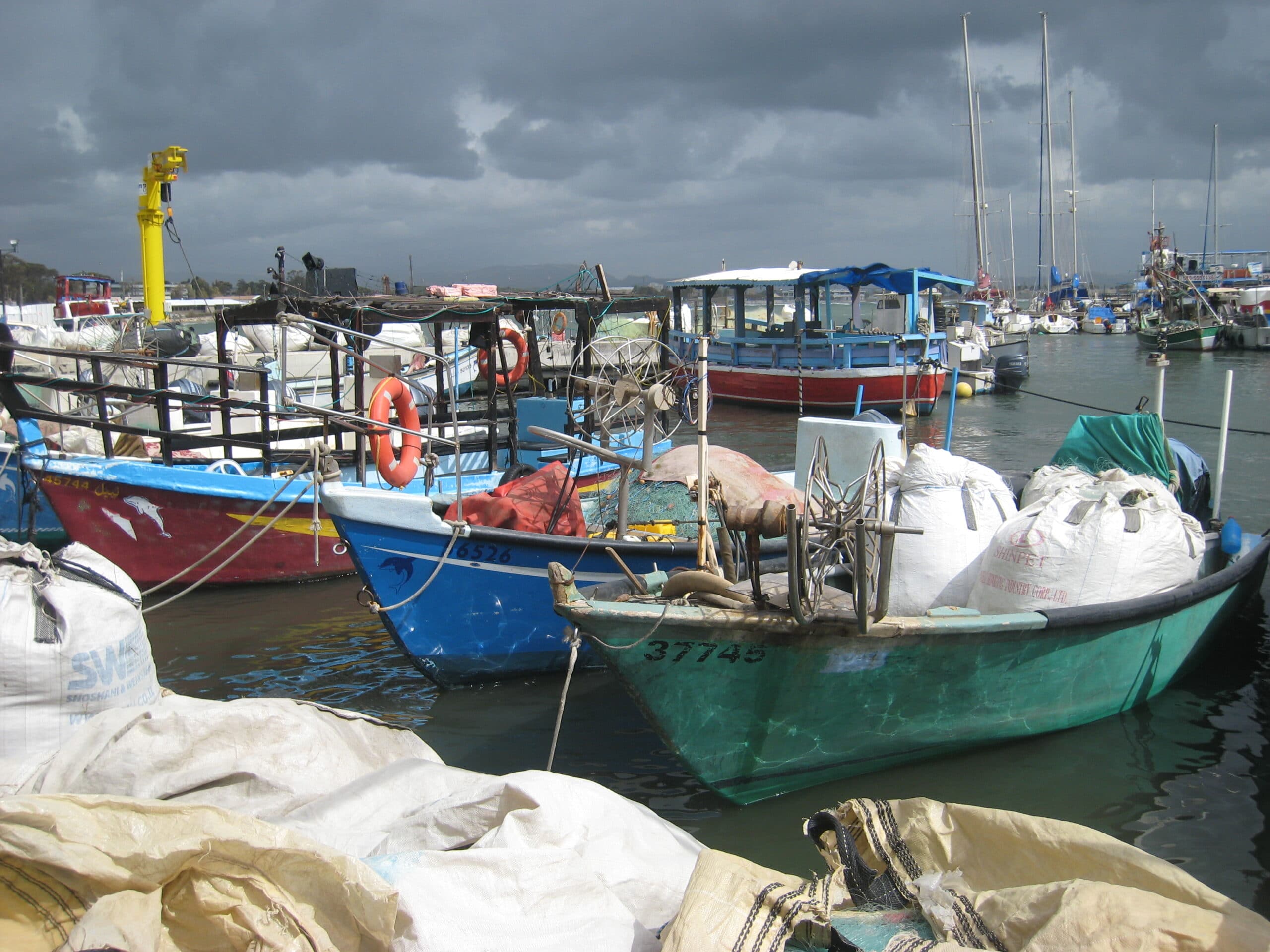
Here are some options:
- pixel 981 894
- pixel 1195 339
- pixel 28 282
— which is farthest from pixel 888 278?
pixel 28 282

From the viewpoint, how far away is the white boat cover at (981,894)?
2.37 meters

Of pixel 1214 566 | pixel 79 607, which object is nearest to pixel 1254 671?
pixel 1214 566

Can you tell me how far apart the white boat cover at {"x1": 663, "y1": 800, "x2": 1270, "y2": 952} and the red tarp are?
386cm

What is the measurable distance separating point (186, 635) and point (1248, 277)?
63.3 meters

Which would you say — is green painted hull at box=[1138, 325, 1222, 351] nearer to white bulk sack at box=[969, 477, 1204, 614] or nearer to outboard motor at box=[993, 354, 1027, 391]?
outboard motor at box=[993, 354, 1027, 391]

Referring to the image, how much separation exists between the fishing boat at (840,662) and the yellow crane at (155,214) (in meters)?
15.9

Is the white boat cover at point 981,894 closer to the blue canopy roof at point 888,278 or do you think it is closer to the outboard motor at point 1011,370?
the blue canopy roof at point 888,278

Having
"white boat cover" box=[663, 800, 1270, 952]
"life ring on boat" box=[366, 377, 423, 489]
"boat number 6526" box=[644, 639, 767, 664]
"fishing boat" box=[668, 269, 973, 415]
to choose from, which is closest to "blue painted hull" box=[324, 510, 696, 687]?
"life ring on boat" box=[366, 377, 423, 489]

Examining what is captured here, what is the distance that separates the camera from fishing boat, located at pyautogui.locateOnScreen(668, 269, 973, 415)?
68.6 feet

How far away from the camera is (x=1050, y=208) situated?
2566 inches

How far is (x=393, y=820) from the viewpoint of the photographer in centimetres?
311

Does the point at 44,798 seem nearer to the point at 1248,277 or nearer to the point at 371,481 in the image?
the point at 371,481

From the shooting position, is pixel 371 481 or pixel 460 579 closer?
pixel 460 579

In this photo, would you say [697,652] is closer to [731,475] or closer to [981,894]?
[981,894]
